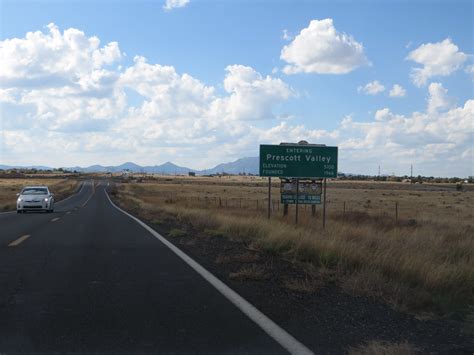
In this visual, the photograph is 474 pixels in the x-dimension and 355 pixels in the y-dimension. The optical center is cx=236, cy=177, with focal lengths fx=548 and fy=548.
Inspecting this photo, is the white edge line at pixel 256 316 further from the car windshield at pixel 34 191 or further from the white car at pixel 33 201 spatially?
the car windshield at pixel 34 191

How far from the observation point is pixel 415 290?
28.8 ft

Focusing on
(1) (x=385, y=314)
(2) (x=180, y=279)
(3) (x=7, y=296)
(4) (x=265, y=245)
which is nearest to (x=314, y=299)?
(1) (x=385, y=314)

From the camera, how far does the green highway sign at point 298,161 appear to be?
2184 centimetres

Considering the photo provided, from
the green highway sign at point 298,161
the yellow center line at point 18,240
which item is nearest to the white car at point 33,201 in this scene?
the yellow center line at point 18,240

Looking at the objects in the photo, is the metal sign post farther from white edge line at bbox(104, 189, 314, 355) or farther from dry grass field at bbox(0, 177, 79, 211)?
dry grass field at bbox(0, 177, 79, 211)

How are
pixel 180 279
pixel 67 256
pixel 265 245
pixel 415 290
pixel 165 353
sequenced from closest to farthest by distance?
pixel 165 353
pixel 415 290
pixel 180 279
pixel 67 256
pixel 265 245

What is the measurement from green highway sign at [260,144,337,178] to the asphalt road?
9896 mm

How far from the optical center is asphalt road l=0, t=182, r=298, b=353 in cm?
585

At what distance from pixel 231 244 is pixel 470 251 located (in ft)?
19.8

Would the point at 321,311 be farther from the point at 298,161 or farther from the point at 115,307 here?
the point at 298,161

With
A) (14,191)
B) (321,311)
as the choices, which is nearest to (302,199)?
(321,311)

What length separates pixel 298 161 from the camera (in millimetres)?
22141

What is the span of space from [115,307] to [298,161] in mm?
15507

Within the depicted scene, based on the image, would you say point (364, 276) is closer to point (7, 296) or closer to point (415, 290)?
point (415, 290)
